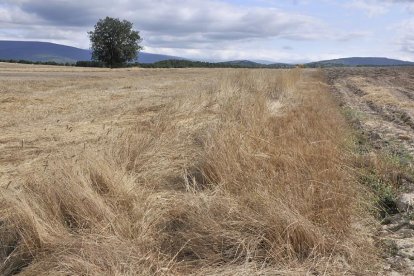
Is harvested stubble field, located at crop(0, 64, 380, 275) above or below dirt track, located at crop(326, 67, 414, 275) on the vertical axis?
above

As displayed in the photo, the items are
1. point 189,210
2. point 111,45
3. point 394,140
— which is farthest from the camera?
point 111,45

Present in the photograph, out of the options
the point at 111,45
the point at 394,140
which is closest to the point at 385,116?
the point at 394,140

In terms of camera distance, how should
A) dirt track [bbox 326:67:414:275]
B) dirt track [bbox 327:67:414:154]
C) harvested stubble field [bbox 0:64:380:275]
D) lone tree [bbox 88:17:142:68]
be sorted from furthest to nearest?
lone tree [bbox 88:17:142:68] < dirt track [bbox 327:67:414:154] < dirt track [bbox 326:67:414:275] < harvested stubble field [bbox 0:64:380:275]

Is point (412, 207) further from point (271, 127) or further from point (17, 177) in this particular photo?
point (17, 177)

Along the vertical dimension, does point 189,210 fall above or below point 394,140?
above

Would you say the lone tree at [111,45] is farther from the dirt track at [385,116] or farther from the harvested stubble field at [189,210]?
the harvested stubble field at [189,210]

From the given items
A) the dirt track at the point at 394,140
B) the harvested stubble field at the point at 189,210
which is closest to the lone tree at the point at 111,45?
the dirt track at the point at 394,140

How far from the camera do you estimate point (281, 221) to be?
3.98 meters

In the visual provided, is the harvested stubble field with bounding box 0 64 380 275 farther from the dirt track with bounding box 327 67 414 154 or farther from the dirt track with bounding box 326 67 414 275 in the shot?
the dirt track with bounding box 327 67 414 154

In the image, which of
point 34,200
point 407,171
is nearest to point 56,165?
point 34,200

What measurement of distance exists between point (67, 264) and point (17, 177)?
2651 millimetres

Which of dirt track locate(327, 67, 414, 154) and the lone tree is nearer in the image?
dirt track locate(327, 67, 414, 154)

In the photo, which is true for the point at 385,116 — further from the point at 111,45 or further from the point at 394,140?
the point at 111,45

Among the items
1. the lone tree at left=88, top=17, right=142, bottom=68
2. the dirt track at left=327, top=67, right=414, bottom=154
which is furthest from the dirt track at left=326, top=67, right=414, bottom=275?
the lone tree at left=88, top=17, right=142, bottom=68
